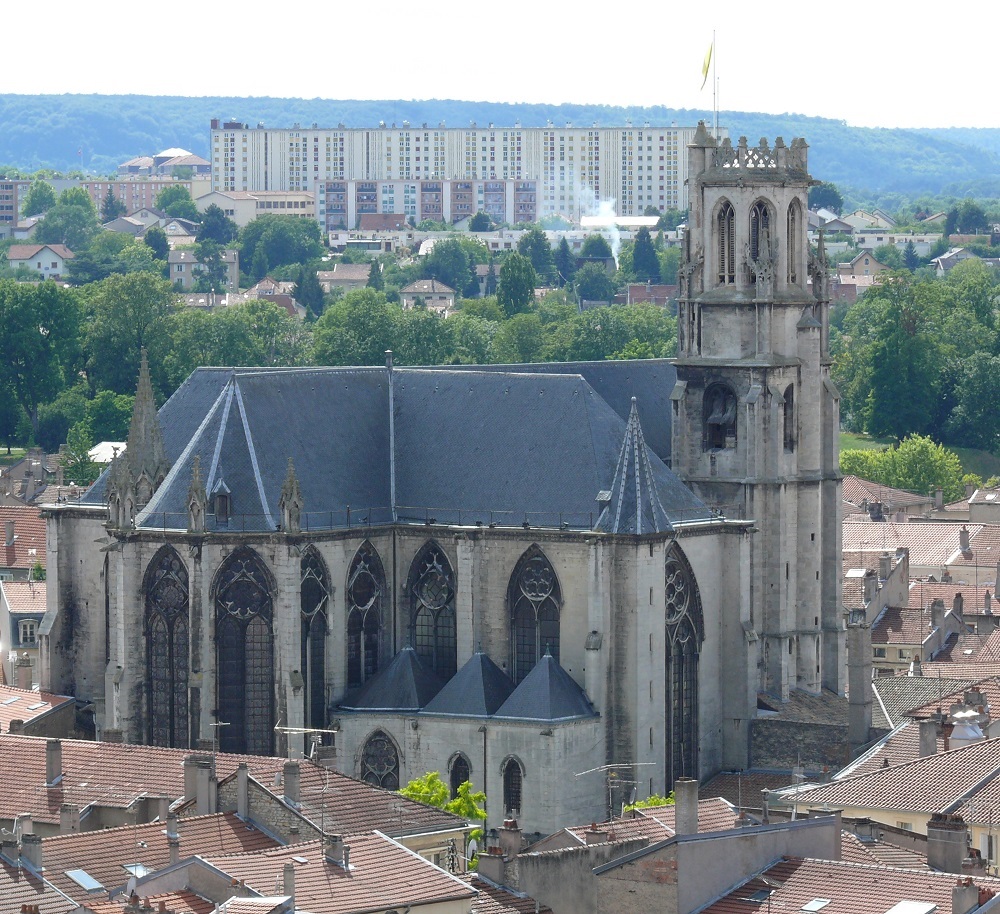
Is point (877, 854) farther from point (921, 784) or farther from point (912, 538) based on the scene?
point (912, 538)

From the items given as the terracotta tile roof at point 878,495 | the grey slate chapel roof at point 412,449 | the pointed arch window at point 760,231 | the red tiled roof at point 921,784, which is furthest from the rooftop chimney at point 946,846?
the terracotta tile roof at point 878,495

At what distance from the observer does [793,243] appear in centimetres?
11350

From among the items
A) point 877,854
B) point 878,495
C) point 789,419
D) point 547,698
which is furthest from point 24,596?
point 877,854

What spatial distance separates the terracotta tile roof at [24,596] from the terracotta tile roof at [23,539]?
13207 mm

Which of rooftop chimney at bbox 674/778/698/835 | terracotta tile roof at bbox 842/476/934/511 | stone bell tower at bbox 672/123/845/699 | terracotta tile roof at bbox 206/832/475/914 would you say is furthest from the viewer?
terracotta tile roof at bbox 842/476/934/511

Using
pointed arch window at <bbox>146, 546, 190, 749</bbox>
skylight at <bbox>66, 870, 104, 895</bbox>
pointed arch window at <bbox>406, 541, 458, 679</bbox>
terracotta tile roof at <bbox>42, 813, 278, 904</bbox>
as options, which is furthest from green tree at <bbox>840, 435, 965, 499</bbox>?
skylight at <bbox>66, 870, 104, 895</bbox>

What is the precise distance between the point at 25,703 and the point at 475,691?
16.3m

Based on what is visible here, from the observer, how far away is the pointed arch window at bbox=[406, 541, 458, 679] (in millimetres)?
106688

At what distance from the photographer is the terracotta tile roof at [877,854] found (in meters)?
71.2

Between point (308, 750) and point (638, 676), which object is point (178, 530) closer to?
point (308, 750)

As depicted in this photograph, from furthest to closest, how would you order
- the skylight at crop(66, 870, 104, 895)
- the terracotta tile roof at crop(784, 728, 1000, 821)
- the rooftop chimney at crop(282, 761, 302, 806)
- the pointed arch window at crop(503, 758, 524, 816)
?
the pointed arch window at crop(503, 758, 524, 816), the terracotta tile roof at crop(784, 728, 1000, 821), the rooftop chimney at crop(282, 761, 302, 806), the skylight at crop(66, 870, 104, 895)

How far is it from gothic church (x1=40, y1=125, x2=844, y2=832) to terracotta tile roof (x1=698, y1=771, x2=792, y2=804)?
2.57 ft

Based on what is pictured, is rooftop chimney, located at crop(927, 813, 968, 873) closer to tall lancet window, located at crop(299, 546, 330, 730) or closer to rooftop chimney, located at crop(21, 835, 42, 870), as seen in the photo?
rooftop chimney, located at crop(21, 835, 42, 870)

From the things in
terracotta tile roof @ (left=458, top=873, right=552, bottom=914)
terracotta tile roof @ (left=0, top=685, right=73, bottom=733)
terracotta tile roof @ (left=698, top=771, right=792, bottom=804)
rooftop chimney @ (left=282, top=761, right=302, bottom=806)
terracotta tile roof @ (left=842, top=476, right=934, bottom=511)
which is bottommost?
terracotta tile roof @ (left=698, top=771, right=792, bottom=804)
